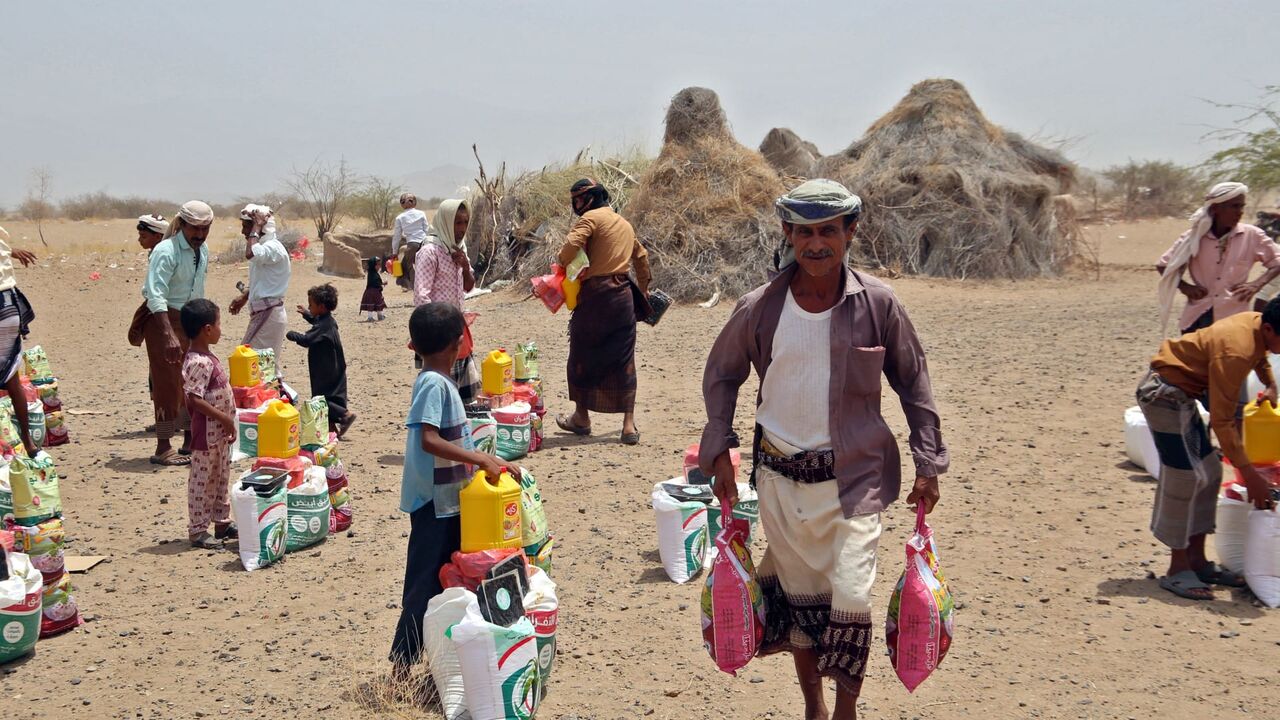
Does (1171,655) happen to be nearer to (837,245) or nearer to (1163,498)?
(1163,498)

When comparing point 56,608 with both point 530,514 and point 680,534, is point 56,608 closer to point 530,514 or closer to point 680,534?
point 530,514

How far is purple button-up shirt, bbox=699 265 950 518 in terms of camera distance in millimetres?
3221

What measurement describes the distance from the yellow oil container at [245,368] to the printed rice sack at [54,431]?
1961mm

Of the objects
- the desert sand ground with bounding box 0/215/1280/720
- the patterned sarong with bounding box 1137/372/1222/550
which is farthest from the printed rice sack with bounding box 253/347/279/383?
the patterned sarong with bounding box 1137/372/1222/550

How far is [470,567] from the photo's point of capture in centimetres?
366

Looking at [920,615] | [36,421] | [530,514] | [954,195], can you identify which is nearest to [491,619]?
[530,514]

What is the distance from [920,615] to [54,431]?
7402 millimetres

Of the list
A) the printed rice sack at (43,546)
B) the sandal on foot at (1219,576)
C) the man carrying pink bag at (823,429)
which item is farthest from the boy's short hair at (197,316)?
the sandal on foot at (1219,576)

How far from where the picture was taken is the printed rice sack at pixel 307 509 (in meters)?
5.56

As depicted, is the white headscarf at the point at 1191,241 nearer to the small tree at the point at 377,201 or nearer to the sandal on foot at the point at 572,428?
the sandal on foot at the point at 572,428

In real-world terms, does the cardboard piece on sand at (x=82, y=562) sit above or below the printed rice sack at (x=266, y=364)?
below

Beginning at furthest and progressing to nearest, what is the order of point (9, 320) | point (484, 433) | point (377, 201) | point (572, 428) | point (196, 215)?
point (377, 201), point (572, 428), point (196, 215), point (484, 433), point (9, 320)

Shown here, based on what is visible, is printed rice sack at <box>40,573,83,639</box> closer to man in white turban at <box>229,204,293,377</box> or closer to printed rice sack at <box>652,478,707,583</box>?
printed rice sack at <box>652,478,707,583</box>

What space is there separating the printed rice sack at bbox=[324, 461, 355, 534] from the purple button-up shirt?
126 inches
